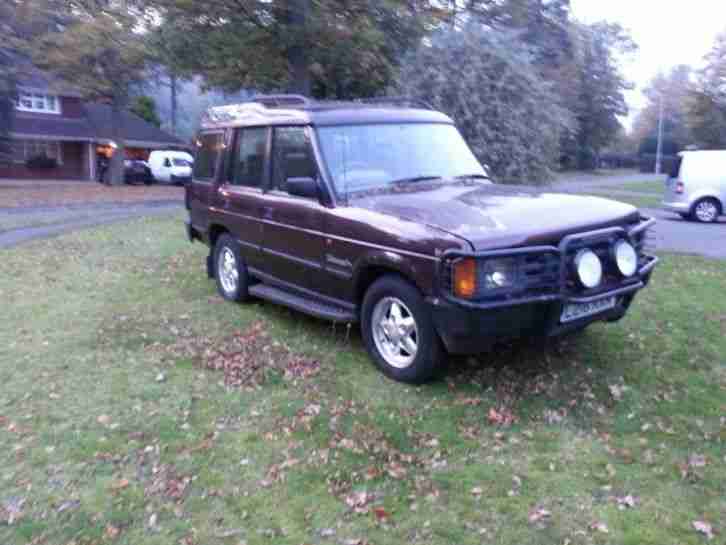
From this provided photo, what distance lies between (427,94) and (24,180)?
3400 cm

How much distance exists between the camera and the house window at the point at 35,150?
42.0 meters

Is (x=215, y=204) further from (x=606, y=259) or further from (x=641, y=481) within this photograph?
Answer: (x=641, y=481)

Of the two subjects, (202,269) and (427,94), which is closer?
(202,269)

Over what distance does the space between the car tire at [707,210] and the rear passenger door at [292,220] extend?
15017 millimetres

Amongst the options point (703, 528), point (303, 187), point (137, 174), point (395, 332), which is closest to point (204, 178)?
point (303, 187)

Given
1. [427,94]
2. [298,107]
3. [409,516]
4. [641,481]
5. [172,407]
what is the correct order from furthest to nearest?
[427,94]
[298,107]
[172,407]
[641,481]
[409,516]

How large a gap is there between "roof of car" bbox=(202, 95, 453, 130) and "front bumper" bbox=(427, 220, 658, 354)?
2.29m

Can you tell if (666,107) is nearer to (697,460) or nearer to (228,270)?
(228,270)

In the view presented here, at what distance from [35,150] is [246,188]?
40.9m

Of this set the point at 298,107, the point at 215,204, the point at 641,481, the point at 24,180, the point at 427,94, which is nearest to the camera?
the point at 641,481

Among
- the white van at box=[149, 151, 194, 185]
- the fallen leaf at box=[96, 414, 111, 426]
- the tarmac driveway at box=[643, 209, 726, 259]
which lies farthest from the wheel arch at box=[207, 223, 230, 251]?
the white van at box=[149, 151, 194, 185]

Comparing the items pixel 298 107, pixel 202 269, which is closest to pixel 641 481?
pixel 298 107

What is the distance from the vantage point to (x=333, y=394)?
545cm

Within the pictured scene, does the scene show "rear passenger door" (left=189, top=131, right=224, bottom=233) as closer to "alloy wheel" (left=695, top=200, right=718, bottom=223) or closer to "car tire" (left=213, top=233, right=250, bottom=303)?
"car tire" (left=213, top=233, right=250, bottom=303)
